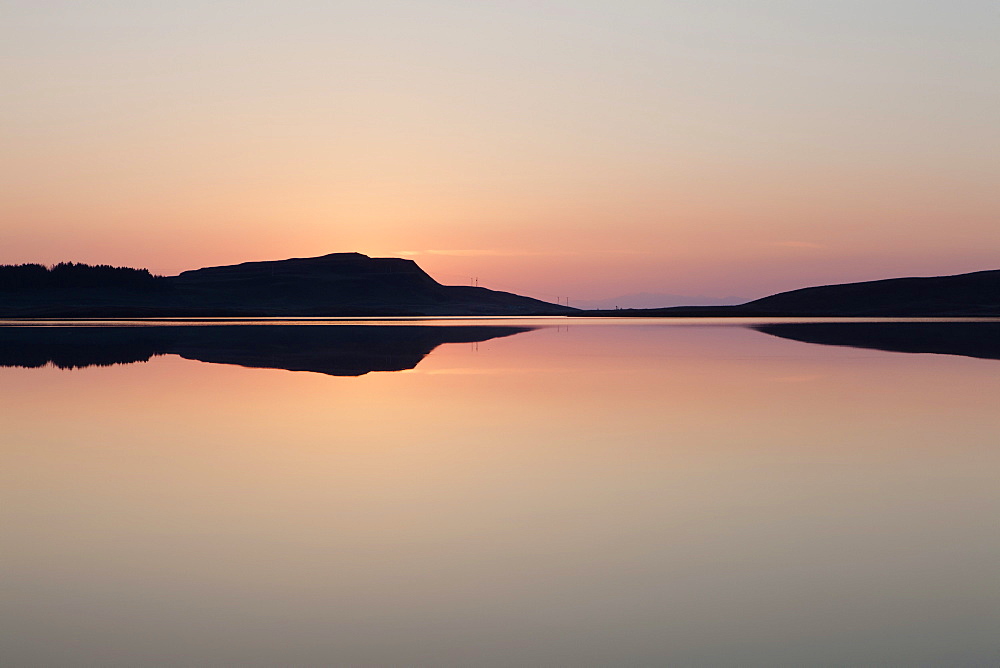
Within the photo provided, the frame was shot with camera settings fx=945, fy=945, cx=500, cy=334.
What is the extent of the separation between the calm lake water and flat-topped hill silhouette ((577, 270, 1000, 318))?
141682 mm

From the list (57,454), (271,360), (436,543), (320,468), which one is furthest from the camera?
(271,360)

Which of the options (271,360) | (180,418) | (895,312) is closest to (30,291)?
(895,312)

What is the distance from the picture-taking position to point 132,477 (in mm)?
9578

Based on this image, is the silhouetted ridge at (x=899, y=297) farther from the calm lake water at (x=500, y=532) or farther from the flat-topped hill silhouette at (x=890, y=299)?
the calm lake water at (x=500, y=532)

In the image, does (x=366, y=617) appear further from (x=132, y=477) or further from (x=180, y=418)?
(x=180, y=418)

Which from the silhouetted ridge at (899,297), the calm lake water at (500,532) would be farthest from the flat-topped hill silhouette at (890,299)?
the calm lake water at (500,532)

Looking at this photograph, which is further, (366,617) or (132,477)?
(132,477)

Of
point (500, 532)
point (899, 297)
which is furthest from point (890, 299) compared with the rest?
point (500, 532)

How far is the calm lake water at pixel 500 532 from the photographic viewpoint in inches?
199

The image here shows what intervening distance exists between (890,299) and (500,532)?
17632cm

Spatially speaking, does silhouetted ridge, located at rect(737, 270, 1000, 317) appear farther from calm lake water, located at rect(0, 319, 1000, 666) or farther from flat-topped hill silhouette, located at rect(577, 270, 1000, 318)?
calm lake water, located at rect(0, 319, 1000, 666)

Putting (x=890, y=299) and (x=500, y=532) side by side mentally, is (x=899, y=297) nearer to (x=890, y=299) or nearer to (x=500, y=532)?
(x=890, y=299)

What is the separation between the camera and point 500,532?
23.9 ft

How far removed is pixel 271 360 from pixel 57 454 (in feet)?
52.3
